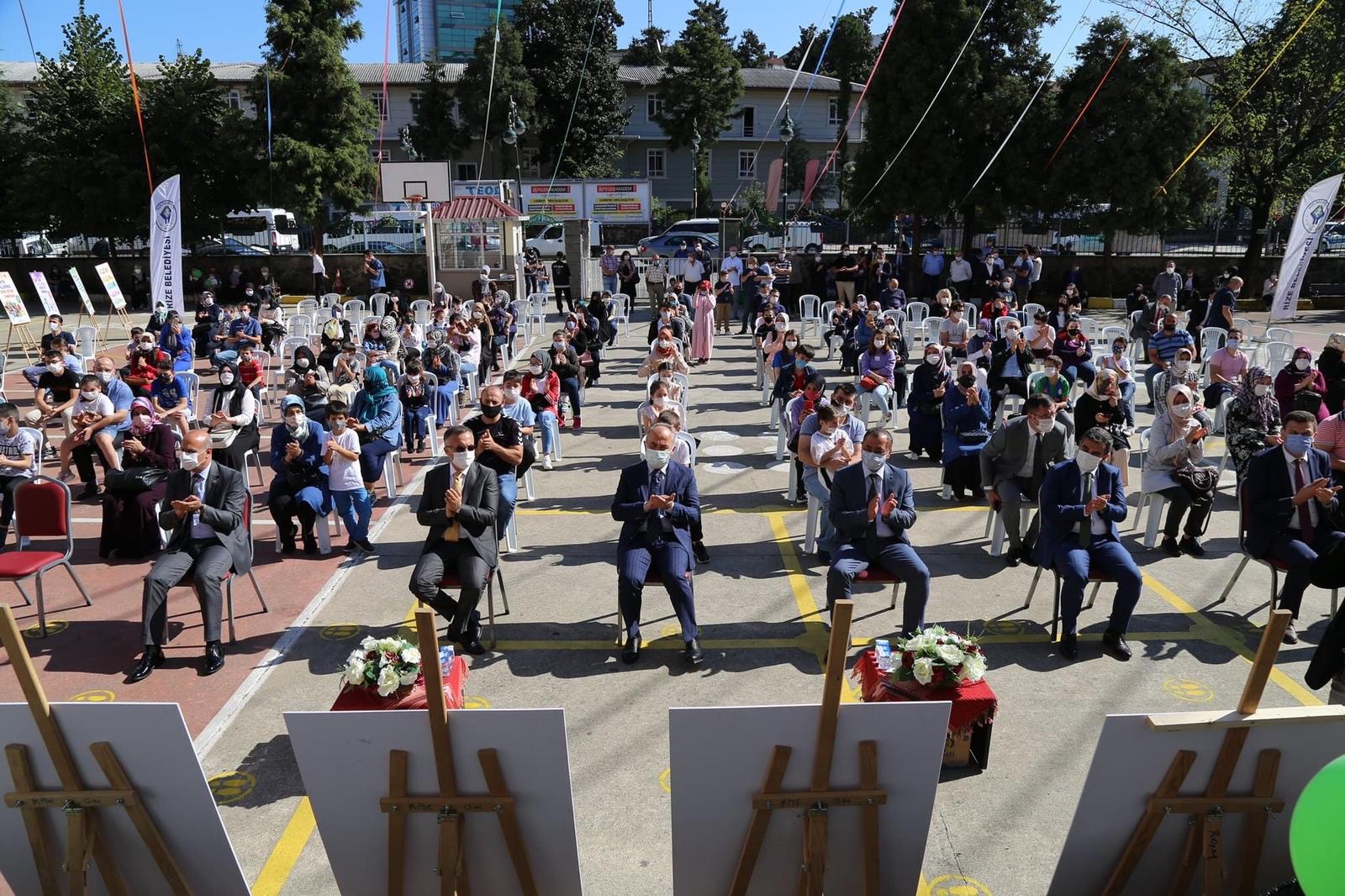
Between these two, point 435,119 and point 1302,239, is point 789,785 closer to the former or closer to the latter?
point 1302,239

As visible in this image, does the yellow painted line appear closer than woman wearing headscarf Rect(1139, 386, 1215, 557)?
Yes

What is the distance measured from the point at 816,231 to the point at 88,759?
40984 millimetres

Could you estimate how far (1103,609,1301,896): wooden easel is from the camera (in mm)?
3367

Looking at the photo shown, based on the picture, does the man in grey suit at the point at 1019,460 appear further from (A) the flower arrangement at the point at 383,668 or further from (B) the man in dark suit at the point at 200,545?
(B) the man in dark suit at the point at 200,545

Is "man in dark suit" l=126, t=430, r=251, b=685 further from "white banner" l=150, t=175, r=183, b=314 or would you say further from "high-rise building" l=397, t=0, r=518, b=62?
"high-rise building" l=397, t=0, r=518, b=62

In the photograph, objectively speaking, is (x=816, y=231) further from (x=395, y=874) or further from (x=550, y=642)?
(x=395, y=874)

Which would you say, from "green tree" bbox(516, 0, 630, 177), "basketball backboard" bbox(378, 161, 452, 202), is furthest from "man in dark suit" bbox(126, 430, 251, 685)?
"green tree" bbox(516, 0, 630, 177)

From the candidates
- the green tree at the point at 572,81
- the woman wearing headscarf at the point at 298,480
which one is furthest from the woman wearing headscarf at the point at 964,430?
the green tree at the point at 572,81

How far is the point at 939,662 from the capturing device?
516cm

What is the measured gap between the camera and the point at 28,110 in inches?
1257

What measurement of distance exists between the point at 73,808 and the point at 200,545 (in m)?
3.64

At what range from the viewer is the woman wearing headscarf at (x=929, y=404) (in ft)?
36.8

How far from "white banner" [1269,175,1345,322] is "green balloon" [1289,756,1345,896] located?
17490mm

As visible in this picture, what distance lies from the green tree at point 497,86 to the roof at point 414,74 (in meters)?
2.74
